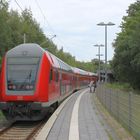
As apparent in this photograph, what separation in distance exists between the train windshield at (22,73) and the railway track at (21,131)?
1652mm

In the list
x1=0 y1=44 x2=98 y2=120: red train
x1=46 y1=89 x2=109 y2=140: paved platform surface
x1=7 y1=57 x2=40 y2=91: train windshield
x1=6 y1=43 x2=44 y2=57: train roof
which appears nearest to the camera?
x1=46 y1=89 x2=109 y2=140: paved platform surface

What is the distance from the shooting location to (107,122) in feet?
68.1

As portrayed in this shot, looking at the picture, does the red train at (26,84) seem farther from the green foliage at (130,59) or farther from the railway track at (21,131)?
the green foliage at (130,59)

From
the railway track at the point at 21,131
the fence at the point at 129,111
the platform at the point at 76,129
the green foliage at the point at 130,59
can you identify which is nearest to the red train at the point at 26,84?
the railway track at the point at 21,131

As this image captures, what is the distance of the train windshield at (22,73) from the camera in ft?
74.9

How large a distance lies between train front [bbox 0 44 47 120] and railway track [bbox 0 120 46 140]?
1.79 ft

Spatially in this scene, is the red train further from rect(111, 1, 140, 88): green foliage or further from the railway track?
rect(111, 1, 140, 88): green foliage

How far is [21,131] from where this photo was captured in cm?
2102

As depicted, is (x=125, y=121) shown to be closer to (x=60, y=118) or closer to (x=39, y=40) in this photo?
(x=60, y=118)

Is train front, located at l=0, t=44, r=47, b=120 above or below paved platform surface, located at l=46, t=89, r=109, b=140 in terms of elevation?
above

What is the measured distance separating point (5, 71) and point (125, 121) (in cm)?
709

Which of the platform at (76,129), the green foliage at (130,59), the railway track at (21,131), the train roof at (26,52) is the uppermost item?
the green foliage at (130,59)

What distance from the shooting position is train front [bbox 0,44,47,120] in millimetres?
22469

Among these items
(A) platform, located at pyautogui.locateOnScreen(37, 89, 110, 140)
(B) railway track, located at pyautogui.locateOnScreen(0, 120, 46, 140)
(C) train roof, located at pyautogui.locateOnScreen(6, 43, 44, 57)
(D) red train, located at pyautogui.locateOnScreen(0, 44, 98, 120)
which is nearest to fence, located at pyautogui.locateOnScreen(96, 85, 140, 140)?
A: (A) platform, located at pyautogui.locateOnScreen(37, 89, 110, 140)
